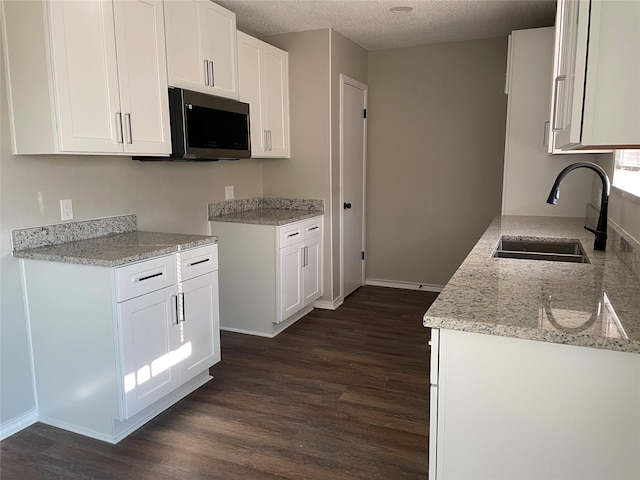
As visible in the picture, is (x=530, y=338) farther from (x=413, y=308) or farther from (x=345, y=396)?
(x=413, y=308)

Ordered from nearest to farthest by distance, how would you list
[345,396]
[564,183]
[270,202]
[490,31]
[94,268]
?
1. [94,268]
2. [345,396]
3. [564,183]
4. [490,31]
5. [270,202]

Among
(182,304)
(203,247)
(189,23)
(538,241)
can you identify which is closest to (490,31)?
(538,241)

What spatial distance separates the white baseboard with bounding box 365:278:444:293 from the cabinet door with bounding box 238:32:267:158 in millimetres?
2009

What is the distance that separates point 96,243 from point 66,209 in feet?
0.79

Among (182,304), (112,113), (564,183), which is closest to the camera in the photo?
(112,113)

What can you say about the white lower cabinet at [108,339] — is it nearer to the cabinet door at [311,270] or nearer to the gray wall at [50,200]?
the gray wall at [50,200]

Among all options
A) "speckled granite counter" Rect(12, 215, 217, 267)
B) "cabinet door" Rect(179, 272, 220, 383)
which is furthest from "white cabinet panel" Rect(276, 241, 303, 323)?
"speckled granite counter" Rect(12, 215, 217, 267)

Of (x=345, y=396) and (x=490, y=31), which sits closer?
(x=345, y=396)

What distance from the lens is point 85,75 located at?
2.27 meters

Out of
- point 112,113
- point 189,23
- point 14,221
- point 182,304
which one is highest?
point 189,23

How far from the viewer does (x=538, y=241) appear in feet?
8.85

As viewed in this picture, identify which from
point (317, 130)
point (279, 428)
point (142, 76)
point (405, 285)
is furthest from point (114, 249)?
point (405, 285)

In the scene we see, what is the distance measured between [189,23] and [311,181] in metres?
1.75

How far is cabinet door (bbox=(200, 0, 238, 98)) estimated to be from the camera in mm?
3096
